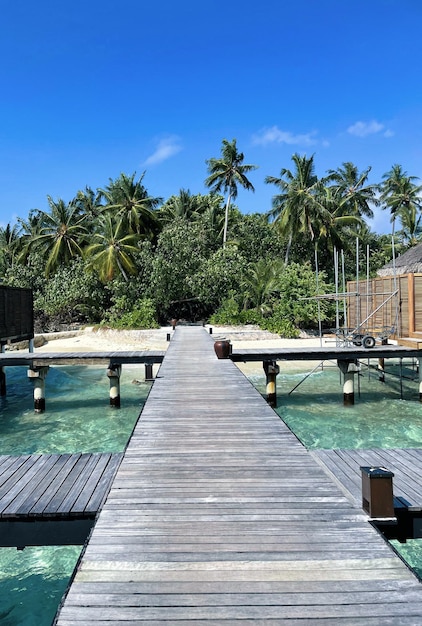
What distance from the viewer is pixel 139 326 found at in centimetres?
2806

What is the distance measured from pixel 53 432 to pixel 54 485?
726 centimetres

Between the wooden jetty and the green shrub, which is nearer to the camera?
the wooden jetty

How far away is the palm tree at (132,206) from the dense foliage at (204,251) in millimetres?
89

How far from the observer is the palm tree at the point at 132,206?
34156 millimetres

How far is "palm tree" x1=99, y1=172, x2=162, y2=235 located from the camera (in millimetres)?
34156

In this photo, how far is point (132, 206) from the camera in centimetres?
3453

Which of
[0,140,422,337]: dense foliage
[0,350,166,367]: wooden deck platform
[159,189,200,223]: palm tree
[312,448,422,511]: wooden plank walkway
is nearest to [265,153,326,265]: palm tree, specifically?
[0,140,422,337]: dense foliage

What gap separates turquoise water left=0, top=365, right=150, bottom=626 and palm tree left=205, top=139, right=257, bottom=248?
23.3 metres

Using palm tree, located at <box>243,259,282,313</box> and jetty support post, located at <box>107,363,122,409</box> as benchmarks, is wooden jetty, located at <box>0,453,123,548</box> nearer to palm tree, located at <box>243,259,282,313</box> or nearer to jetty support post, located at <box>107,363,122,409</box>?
jetty support post, located at <box>107,363,122,409</box>

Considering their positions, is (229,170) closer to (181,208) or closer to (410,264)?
(181,208)

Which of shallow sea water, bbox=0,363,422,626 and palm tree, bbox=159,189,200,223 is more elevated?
palm tree, bbox=159,189,200,223

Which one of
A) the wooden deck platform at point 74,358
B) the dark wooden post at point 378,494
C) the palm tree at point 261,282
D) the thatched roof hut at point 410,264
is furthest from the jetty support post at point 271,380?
the palm tree at point 261,282

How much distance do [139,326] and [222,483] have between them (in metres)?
24.8

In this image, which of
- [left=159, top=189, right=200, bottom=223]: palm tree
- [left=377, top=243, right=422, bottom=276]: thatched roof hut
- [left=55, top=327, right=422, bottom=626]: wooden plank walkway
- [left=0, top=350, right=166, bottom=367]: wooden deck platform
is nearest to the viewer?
[left=55, top=327, right=422, bottom=626]: wooden plank walkway
